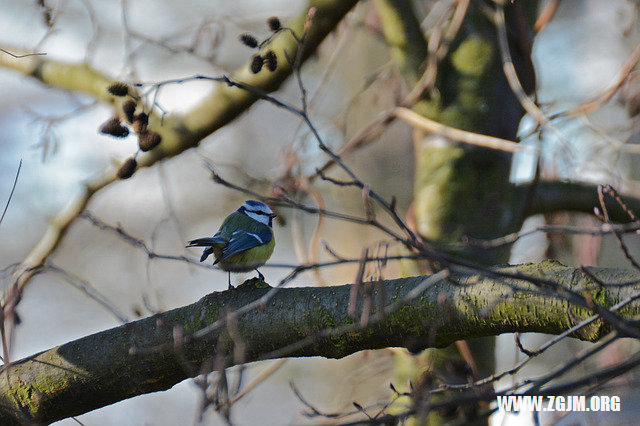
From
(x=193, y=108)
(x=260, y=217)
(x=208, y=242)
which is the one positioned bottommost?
(x=208, y=242)

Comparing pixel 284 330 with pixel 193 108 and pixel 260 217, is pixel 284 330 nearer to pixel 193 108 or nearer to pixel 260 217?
pixel 260 217

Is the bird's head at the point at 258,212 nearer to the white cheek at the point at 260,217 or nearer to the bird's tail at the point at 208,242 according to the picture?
the white cheek at the point at 260,217

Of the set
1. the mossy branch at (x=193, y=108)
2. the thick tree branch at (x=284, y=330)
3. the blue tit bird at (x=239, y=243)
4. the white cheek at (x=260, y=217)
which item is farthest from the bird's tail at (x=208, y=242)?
the mossy branch at (x=193, y=108)

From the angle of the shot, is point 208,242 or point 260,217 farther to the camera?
point 260,217

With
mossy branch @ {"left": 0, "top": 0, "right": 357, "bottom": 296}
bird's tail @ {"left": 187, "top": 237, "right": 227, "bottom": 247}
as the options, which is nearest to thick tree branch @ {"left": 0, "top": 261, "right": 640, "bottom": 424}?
bird's tail @ {"left": 187, "top": 237, "right": 227, "bottom": 247}

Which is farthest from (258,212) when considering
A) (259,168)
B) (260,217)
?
(259,168)

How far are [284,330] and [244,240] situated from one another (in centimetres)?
67

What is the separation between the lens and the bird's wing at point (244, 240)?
253 cm

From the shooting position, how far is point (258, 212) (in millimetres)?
3184

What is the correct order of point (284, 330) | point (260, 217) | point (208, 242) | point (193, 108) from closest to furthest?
point (284, 330)
point (208, 242)
point (260, 217)
point (193, 108)

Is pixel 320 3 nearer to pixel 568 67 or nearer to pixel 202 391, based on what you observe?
pixel 202 391

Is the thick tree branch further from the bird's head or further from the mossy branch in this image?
the bird's head

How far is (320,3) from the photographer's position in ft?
9.53

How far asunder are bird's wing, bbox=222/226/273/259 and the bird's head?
1.03 feet
